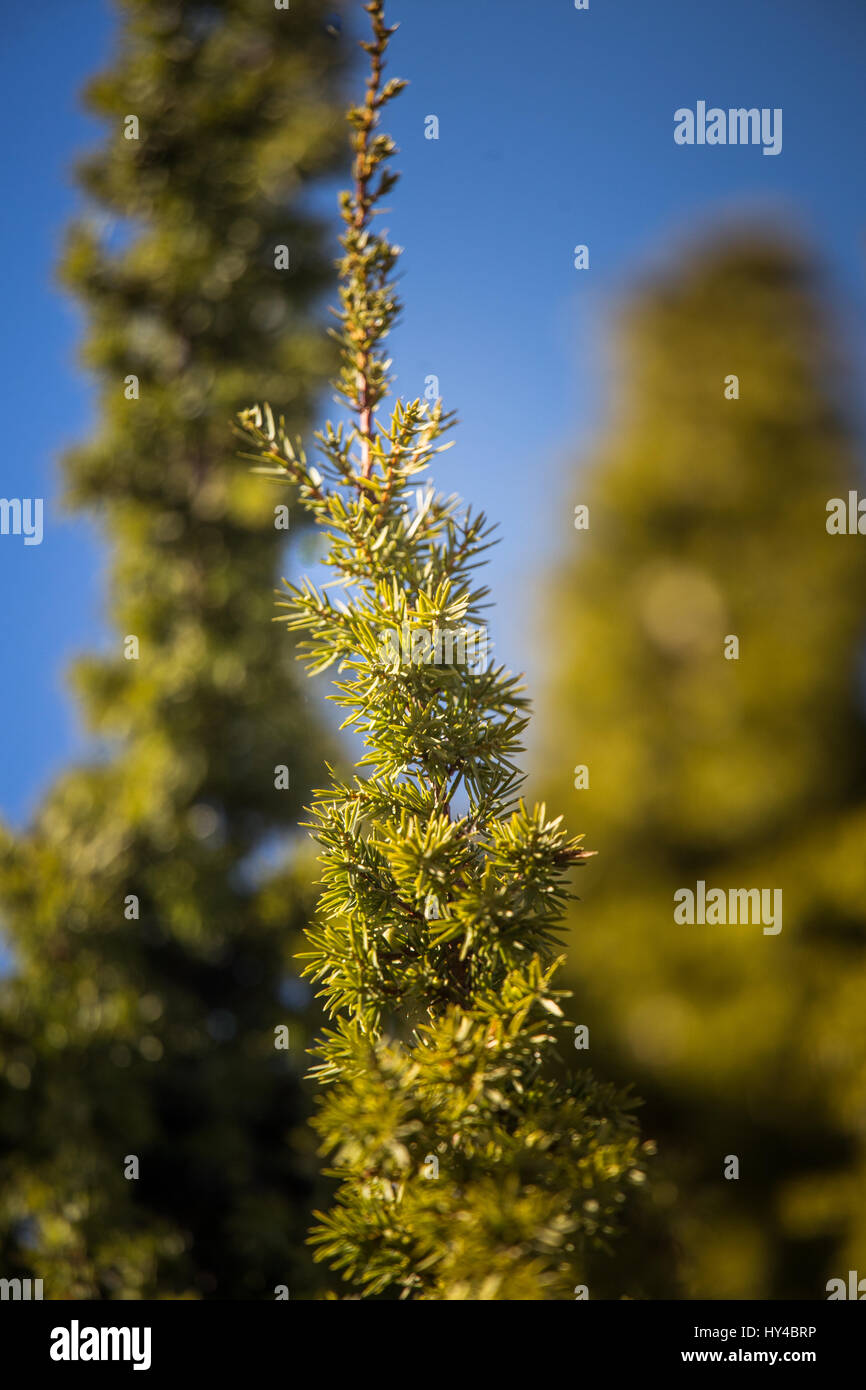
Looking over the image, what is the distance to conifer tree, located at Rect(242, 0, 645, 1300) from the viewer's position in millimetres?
446

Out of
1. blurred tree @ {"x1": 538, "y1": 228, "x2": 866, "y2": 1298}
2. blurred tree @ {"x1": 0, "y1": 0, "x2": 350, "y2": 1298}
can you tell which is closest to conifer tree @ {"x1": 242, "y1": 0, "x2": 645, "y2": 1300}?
blurred tree @ {"x1": 0, "y1": 0, "x2": 350, "y2": 1298}

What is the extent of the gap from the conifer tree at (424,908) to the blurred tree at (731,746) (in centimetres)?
189

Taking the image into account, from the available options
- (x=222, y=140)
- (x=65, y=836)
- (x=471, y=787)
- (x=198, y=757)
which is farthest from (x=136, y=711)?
(x=471, y=787)

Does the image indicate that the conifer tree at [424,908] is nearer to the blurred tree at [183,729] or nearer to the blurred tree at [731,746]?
the blurred tree at [183,729]

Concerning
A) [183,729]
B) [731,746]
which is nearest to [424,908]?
[183,729]

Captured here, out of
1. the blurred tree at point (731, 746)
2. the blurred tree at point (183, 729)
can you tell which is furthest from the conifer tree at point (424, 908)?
the blurred tree at point (731, 746)

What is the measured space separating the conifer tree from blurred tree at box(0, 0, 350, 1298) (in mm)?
1433

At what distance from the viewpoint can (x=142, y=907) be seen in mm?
2123

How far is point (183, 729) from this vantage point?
216 centimetres

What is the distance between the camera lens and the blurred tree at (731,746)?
7.59 feet

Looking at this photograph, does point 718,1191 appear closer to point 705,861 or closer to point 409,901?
point 705,861

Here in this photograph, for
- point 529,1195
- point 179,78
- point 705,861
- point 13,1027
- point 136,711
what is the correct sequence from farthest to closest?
point 705,861 < point 179,78 < point 136,711 < point 13,1027 < point 529,1195

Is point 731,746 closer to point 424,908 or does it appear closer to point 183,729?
point 183,729

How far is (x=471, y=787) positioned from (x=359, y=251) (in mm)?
349
